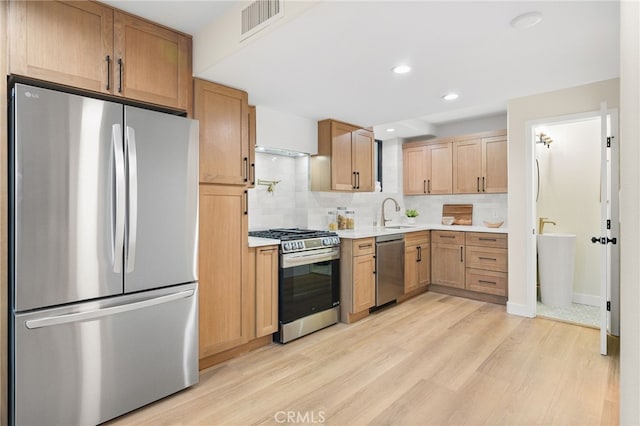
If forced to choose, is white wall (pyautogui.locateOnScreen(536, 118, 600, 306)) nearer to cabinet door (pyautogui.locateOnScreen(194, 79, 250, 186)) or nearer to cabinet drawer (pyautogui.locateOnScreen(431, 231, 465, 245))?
cabinet drawer (pyautogui.locateOnScreen(431, 231, 465, 245))

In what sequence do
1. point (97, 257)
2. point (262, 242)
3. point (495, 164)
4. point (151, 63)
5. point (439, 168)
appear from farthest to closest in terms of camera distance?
1. point (439, 168)
2. point (495, 164)
3. point (262, 242)
4. point (151, 63)
5. point (97, 257)

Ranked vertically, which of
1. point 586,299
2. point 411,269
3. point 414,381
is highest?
point 411,269

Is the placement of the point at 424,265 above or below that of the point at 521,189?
below

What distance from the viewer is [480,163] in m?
4.96

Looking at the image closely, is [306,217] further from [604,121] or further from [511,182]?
[604,121]

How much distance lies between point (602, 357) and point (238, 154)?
3.43 meters

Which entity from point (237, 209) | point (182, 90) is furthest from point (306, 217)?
point (182, 90)

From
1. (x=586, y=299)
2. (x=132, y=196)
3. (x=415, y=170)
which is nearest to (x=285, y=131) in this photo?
(x=132, y=196)

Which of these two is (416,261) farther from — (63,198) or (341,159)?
(63,198)

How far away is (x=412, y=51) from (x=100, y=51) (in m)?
1.95

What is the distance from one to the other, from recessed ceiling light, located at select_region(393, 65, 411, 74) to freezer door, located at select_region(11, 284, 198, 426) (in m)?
2.13

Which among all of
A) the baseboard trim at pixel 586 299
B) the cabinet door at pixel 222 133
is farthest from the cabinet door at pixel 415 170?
the cabinet door at pixel 222 133

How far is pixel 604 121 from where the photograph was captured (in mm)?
2885

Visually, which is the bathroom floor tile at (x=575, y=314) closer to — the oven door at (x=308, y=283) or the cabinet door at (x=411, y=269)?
the cabinet door at (x=411, y=269)
